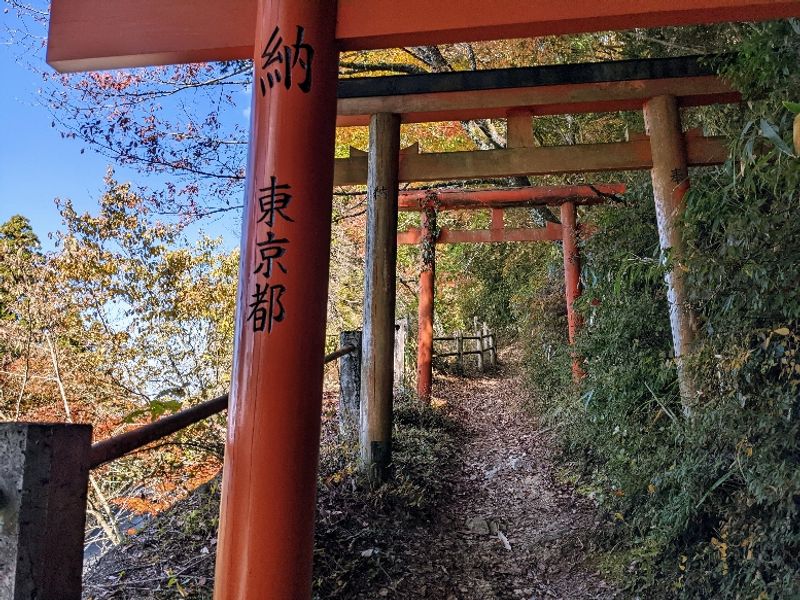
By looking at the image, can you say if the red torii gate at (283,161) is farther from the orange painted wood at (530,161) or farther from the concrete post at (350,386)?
the concrete post at (350,386)

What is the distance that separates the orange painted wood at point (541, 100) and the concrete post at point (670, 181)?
0.15 m

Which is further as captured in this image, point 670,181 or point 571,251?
point 571,251

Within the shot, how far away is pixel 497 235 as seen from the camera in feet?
30.7

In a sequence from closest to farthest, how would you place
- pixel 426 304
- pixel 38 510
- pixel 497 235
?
1. pixel 38 510
2. pixel 497 235
3. pixel 426 304

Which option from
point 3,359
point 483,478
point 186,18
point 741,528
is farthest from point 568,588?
point 3,359

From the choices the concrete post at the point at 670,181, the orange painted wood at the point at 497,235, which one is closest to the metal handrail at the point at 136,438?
the concrete post at the point at 670,181

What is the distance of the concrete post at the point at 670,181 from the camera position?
424cm

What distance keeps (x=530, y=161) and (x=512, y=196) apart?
Answer: 3.25 meters

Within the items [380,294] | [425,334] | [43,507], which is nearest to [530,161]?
[380,294]

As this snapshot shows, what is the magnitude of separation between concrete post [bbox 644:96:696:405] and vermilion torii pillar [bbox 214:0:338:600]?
10.4 feet

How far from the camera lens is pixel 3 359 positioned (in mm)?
7977

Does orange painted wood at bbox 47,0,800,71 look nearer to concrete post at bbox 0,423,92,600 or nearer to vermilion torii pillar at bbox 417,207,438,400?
concrete post at bbox 0,423,92,600

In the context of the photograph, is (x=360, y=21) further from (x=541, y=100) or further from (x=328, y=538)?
(x=328, y=538)

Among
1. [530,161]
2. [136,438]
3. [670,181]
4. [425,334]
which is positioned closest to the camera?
[136,438]
